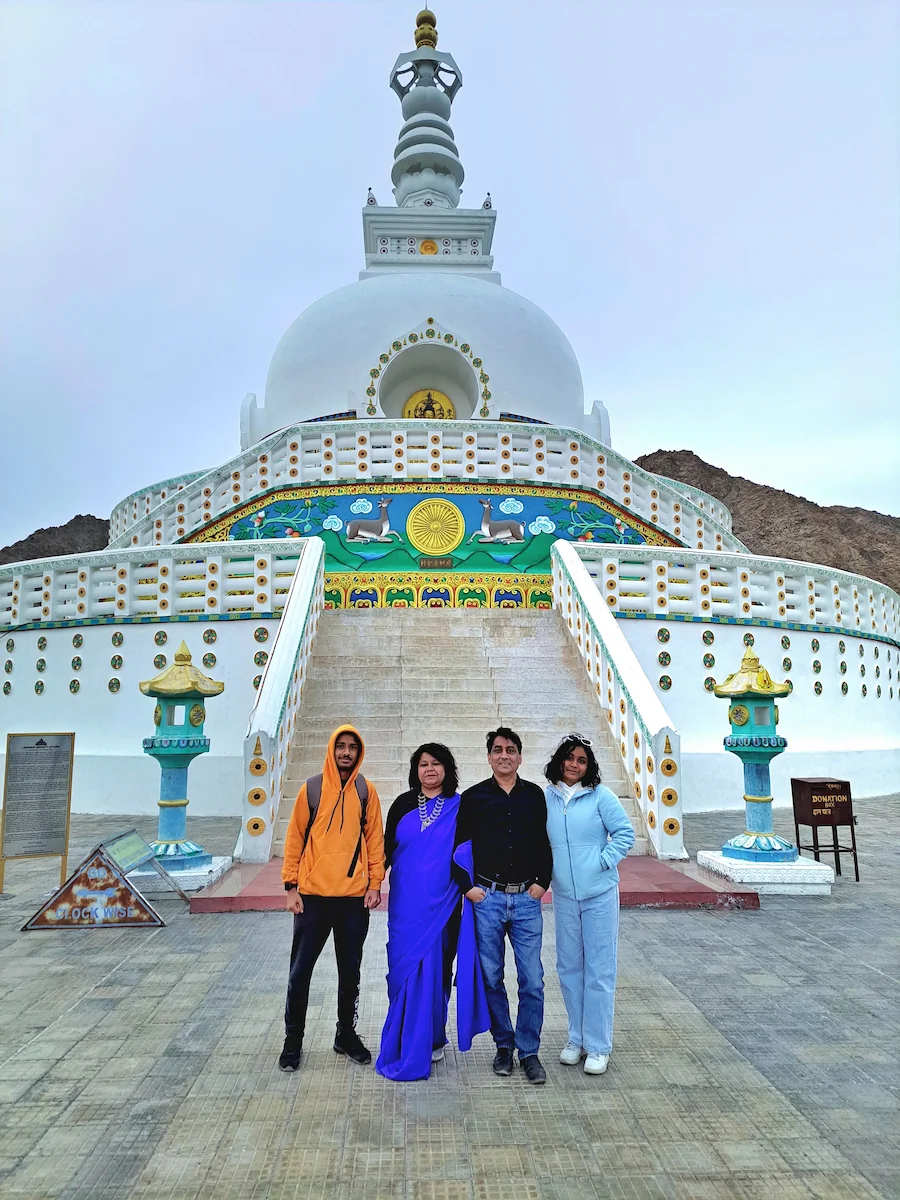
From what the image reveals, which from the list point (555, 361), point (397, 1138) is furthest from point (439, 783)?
point (555, 361)

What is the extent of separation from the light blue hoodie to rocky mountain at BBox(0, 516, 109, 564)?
5658cm

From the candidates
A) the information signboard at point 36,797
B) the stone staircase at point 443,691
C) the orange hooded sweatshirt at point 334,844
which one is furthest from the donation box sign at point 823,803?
the information signboard at point 36,797

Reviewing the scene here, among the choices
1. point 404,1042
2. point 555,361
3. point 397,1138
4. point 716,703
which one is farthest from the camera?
point 555,361

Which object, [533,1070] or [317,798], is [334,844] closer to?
[317,798]

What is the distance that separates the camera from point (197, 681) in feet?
21.2

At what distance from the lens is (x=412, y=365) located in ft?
54.6

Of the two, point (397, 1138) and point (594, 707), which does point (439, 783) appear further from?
point (594, 707)

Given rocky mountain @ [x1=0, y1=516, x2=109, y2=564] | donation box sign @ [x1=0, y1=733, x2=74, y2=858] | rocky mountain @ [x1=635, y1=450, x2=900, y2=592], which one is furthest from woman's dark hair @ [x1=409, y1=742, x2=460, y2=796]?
rocky mountain @ [x1=0, y1=516, x2=109, y2=564]

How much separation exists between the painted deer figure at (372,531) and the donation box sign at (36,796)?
681 centimetres

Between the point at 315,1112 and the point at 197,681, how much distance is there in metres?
4.04

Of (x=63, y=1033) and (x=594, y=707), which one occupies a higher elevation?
(x=594, y=707)

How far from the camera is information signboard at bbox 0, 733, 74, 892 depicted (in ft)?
19.8

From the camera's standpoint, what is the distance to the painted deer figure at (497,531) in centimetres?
1277

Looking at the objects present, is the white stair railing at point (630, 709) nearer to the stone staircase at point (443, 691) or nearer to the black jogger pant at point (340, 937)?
the stone staircase at point (443, 691)
